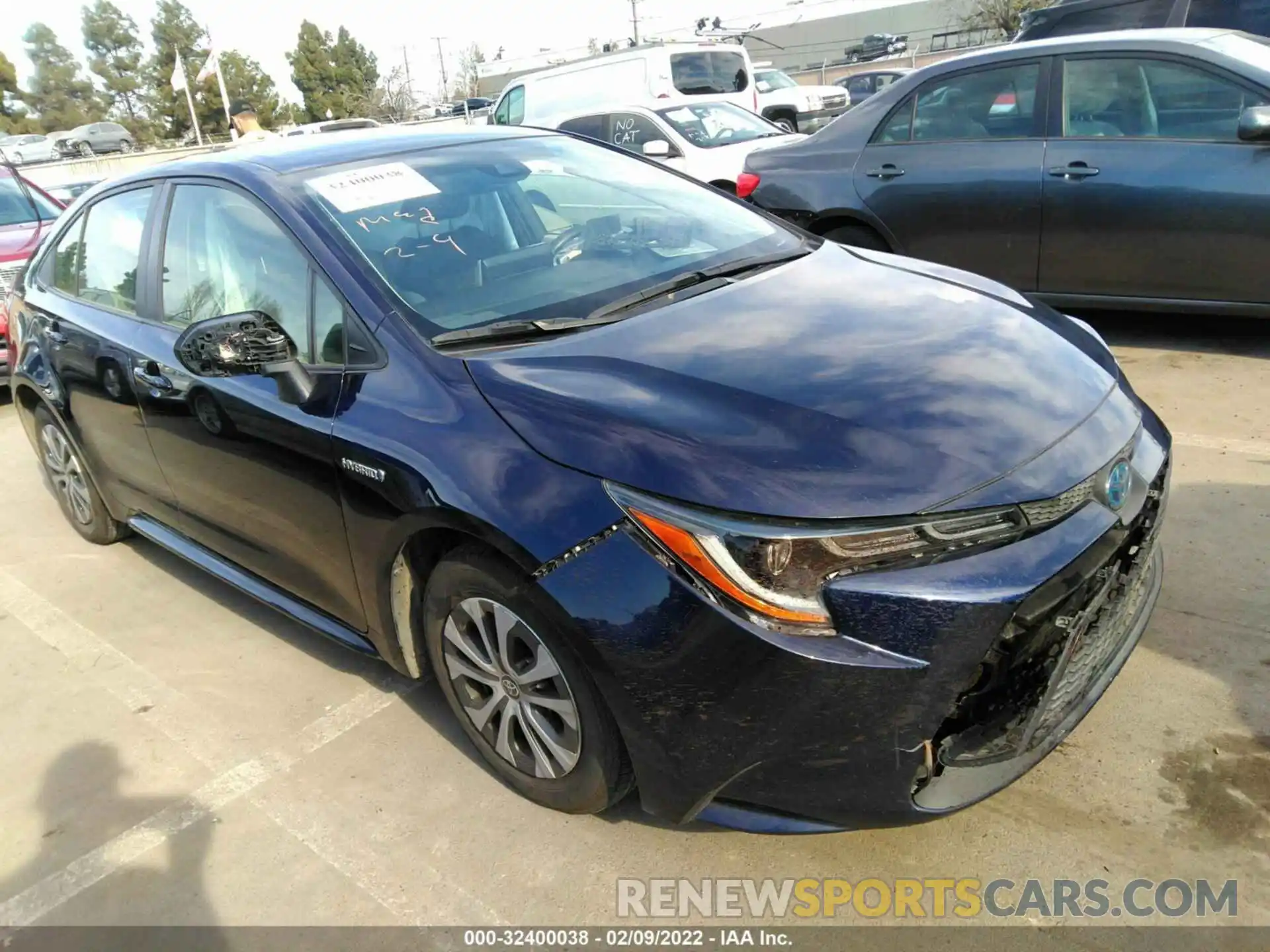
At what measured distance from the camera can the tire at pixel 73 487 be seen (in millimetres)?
4344

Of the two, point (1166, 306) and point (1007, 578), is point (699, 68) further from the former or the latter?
point (1007, 578)

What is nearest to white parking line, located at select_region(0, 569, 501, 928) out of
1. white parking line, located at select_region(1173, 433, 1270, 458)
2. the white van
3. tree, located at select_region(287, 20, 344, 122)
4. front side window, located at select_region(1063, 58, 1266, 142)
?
white parking line, located at select_region(1173, 433, 1270, 458)

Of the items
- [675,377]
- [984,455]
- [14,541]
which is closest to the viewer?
[984,455]

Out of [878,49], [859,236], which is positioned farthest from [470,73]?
Result: [859,236]

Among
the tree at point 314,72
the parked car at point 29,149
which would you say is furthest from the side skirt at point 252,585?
the tree at point 314,72

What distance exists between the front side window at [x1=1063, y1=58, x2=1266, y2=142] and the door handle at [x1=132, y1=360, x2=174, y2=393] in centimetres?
458

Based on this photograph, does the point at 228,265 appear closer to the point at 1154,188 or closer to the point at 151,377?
the point at 151,377

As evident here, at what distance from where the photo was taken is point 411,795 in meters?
2.68

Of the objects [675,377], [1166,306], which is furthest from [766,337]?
[1166,306]

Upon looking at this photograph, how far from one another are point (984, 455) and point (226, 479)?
230 centimetres

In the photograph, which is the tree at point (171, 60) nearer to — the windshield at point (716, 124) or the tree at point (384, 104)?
the tree at point (384, 104)

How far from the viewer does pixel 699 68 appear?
14023 mm

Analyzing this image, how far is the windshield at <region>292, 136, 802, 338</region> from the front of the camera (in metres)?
2.73

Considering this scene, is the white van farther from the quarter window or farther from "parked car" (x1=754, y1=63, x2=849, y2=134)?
the quarter window
